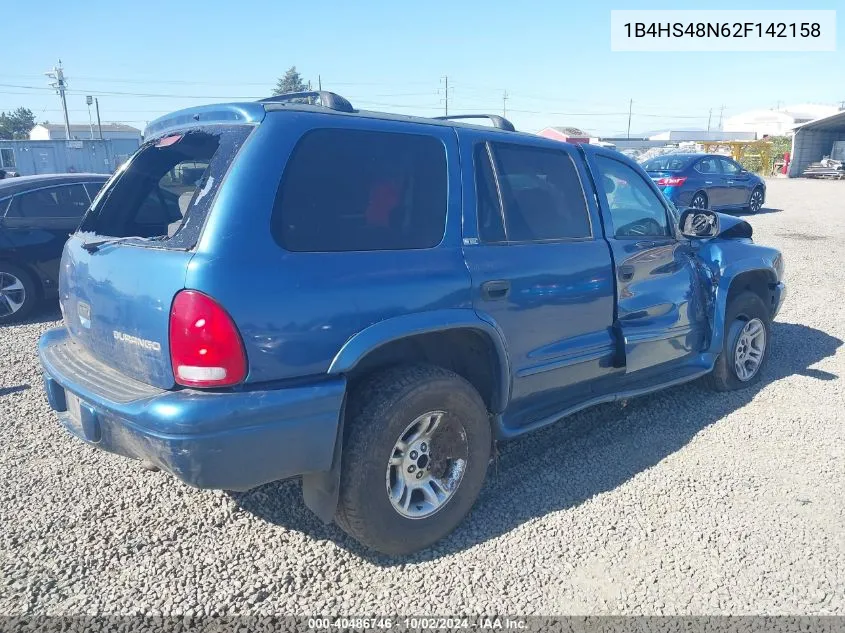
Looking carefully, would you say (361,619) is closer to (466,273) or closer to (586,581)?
(586,581)

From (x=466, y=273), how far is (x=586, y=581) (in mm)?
1444

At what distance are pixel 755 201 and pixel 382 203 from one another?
18.4 meters

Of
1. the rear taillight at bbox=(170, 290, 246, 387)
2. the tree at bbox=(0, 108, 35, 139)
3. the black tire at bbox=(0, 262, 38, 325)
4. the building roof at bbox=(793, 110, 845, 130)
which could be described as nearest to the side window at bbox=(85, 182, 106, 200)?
the black tire at bbox=(0, 262, 38, 325)

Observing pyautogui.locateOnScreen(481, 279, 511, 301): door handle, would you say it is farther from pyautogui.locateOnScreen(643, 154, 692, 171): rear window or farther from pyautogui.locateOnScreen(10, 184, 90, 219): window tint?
pyautogui.locateOnScreen(643, 154, 692, 171): rear window

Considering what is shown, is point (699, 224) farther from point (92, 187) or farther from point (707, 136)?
point (707, 136)

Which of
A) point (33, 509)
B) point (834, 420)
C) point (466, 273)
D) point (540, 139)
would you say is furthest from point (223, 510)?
point (834, 420)

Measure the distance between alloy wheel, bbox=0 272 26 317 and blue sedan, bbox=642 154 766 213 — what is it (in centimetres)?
1303

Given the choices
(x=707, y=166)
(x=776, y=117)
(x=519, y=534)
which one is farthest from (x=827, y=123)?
(x=776, y=117)

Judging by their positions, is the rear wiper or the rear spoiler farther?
the rear wiper

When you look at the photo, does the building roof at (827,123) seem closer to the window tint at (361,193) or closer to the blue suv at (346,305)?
the blue suv at (346,305)

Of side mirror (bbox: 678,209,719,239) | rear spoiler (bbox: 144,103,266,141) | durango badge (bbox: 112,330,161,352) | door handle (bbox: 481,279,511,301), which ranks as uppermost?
rear spoiler (bbox: 144,103,266,141)

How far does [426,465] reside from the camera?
9.68 feet

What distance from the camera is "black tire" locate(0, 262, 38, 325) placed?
6836mm

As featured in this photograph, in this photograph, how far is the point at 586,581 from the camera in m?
2.74
